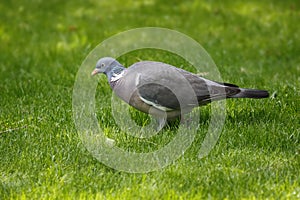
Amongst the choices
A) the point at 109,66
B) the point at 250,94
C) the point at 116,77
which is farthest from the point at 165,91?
the point at 250,94

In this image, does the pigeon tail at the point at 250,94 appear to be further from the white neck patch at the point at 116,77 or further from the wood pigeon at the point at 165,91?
the white neck patch at the point at 116,77

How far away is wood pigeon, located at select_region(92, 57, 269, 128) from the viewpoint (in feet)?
16.3

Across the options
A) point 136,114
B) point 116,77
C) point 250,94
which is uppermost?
point 116,77

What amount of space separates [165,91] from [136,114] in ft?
1.91

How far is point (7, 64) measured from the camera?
325 inches

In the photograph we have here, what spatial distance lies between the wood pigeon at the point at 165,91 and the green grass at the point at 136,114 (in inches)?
9.3

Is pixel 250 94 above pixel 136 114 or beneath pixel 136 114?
above

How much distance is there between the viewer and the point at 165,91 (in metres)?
4.97

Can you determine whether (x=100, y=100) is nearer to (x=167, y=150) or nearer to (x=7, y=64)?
(x=167, y=150)

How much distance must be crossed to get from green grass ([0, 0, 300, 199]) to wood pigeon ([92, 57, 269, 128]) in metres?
0.24

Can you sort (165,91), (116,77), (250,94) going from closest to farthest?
(165,91)
(250,94)
(116,77)

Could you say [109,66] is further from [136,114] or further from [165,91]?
[165,91]

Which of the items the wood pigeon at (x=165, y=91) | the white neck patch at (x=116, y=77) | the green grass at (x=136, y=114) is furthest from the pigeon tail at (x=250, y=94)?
the white neck patch at (x=116, y=77)

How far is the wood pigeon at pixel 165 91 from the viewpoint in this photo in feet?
16.3
